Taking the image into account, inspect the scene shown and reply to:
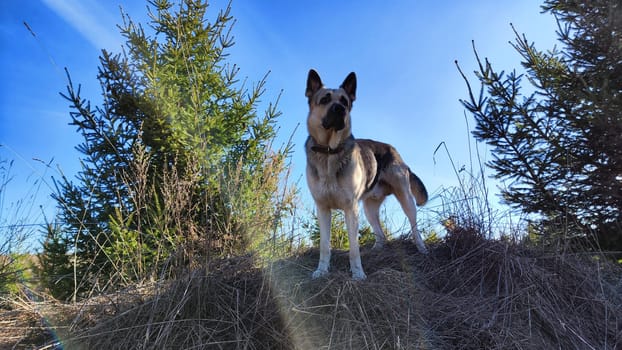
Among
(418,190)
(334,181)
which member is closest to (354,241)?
(334,181)

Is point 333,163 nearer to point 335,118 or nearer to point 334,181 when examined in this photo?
point 334,181

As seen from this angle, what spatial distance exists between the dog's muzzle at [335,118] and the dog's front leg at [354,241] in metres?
0.81

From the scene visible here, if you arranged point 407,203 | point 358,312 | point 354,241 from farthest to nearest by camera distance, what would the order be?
point 407,203, point 354,241, point 358,312

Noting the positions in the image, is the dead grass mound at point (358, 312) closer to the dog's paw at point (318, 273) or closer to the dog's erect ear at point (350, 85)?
the dog's paw at point (318, 273)

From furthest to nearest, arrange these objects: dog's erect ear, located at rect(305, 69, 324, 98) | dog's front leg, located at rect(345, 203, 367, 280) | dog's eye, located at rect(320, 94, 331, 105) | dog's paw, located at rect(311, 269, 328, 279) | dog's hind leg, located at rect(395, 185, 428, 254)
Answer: dog's hind leg, located at rect(395, 185, 428, 254)
dog's erect ear, located at rect(305, 69, 324, 98)
dog's eye, located at rect(320, 94, 331, 105)
dog's front leg, located at rect(345, 203, 367, 280)
dog's paw, located at rect(311, 269, 328, 279)

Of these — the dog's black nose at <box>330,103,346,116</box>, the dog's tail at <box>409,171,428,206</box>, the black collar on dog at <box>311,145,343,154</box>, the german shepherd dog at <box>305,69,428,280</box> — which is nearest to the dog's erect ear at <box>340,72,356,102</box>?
the german shepherd dog at <box>305,69,428,280</box>

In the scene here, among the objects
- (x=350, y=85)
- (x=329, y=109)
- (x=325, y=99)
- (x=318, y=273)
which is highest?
(x=350, y=85)

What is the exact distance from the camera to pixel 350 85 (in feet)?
12.8

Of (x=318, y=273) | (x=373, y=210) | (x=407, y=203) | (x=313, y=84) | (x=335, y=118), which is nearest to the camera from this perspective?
(x=318, y=273)

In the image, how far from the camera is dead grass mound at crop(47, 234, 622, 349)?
2236mm

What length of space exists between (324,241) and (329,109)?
1293 mm

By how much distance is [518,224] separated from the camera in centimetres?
398

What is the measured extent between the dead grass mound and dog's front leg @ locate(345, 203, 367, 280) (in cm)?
44

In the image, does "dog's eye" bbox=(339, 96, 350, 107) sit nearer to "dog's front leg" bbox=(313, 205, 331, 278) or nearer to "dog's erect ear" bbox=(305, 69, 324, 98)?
"dog's erect ear" bbox=(305, 69, 324, 98)
